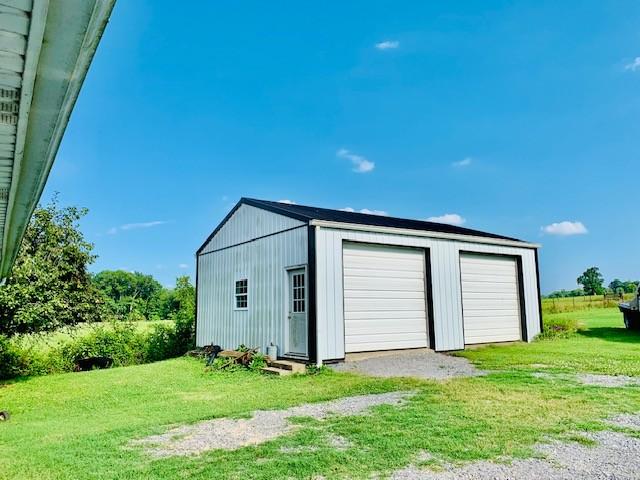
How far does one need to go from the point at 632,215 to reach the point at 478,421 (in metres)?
16.8

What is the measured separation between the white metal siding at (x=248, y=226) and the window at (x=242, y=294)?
1.21 meters

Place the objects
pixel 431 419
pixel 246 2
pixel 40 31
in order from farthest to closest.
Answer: pixel 246 2, pixel 431 419, pixel 40 31

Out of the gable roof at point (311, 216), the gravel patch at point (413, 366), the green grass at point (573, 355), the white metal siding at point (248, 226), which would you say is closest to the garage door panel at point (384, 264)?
the gable roof at point (311, 216)

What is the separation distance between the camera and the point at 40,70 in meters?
1.57

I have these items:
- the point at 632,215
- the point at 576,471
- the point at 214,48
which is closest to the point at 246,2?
the point at 214,48

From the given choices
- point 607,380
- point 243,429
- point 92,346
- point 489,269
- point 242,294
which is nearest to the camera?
point 243,429

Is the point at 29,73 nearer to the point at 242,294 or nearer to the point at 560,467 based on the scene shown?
the point at 560,467

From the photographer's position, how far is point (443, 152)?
17.3 metres

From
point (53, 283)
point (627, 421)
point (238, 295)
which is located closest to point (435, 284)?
point (238, 295)

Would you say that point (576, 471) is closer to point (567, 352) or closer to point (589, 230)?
point (567, 352)

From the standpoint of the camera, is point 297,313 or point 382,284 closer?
point 297,313

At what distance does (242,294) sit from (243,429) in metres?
7.22

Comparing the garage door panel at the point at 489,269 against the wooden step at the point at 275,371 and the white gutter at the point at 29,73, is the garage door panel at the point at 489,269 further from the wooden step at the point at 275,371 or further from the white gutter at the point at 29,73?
the white gutter at the point at 29,73

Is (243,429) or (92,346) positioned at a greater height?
(92,346)
